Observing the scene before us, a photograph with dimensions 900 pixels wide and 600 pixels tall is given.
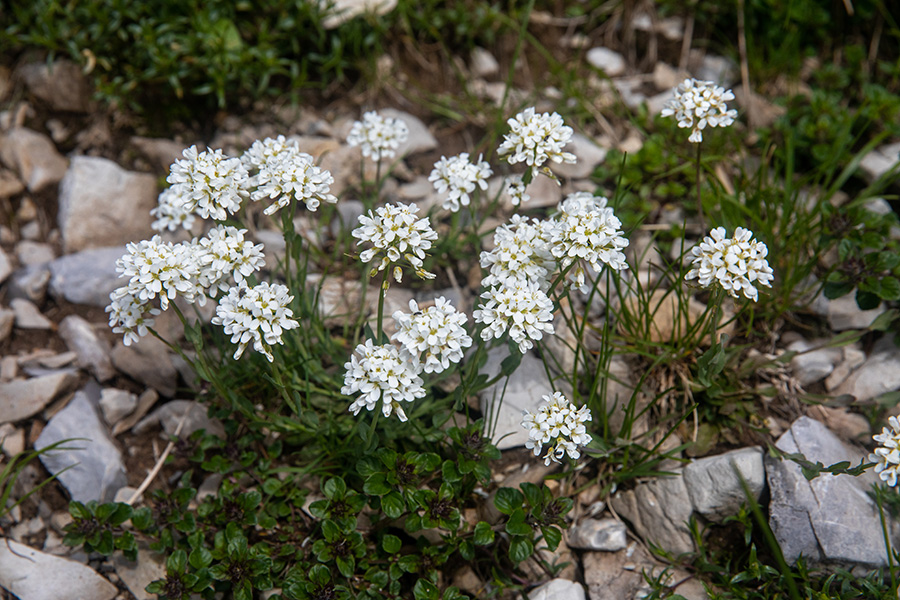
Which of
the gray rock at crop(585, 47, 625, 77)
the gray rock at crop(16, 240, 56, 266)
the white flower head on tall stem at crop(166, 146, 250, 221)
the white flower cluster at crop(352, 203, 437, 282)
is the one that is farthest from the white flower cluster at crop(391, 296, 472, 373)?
the gray rock at crop(585, 47, 625, 77)

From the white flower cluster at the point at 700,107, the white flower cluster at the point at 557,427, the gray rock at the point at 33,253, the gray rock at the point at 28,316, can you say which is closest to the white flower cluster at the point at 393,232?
the white flower cluster at the point at 557,427

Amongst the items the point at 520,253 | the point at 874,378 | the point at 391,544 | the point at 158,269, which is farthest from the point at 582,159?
the point at 158,269

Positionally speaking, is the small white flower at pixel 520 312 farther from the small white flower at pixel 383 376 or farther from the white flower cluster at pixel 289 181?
the white flower cluster at pixel 289 181

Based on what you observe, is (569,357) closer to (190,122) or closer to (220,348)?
(220,348)

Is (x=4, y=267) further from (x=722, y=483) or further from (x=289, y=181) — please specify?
(x=722, y=483)

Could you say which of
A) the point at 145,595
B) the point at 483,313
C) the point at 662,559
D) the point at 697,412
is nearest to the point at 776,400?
the point at 697,412

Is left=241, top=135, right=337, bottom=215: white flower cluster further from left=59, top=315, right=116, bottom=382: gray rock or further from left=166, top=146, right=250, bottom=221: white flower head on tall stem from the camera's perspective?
left=59, top=315, right=116, bottom=382: gray rock
